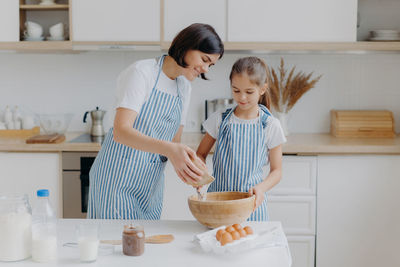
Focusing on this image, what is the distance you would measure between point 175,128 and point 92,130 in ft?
4.60

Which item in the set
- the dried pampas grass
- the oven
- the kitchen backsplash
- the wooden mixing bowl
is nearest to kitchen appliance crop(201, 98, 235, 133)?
the kitchen backsplash

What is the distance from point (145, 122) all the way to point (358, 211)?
1.61m

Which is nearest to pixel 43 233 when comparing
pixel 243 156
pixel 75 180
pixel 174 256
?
pixel 174 256

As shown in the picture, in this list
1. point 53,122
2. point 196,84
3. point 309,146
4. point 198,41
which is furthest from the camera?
point 196,84

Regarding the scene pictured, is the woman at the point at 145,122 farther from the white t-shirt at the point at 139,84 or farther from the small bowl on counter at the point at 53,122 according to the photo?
the small bowl on counter at the point at 53,122

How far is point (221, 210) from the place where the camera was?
5.65 ft

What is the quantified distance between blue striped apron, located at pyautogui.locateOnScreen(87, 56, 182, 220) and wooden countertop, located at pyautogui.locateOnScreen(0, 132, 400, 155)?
949 mm

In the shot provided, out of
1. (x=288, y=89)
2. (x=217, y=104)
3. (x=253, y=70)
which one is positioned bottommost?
(x=217, y=104)

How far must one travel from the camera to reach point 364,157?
309 cm

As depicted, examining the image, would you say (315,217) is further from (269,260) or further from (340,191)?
(269,260)

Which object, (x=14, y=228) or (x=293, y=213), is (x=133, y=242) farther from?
(x=293, y=213)

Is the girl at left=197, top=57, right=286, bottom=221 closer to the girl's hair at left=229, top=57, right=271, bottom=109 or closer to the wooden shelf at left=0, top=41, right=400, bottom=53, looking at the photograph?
the girl's hair at left=229, top=57, right=271, bottom=109

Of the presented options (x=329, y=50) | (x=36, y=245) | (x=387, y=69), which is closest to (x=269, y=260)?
(x=36, y=245)

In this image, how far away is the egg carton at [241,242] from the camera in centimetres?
158
